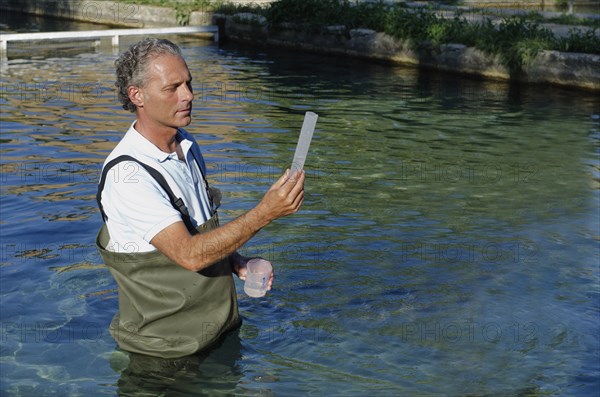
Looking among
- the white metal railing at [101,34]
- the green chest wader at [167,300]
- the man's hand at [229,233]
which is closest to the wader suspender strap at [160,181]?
the green chest wader at [167,300]

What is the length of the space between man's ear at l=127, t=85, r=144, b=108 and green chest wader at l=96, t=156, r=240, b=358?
312 mm

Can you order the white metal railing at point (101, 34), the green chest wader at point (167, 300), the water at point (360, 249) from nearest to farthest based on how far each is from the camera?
1. the green chest wader at point (167, 300)
2. the water at point (360, 249)
3. the white metal railing at point (101, 34)

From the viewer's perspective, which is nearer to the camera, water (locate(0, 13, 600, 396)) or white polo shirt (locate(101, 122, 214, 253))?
white polo shirt (locate(101, 122, 214, 253))

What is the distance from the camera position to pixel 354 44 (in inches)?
823

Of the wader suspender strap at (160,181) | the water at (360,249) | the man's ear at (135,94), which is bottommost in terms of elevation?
the water at (360,249)

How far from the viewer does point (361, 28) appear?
21094 millimetres

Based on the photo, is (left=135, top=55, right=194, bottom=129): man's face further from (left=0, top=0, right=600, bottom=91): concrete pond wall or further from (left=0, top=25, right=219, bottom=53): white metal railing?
(left=0, top=25, right=219, bottom=53): white metal railing

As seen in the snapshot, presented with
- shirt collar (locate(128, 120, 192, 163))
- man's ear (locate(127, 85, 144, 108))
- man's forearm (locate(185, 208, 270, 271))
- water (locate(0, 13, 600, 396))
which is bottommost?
water (locate(0, 13, 600, 396))

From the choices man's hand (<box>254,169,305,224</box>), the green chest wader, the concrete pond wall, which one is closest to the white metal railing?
the concrete pond wall

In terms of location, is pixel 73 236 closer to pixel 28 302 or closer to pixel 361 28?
pixel 28 302

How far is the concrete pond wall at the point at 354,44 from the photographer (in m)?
16.9

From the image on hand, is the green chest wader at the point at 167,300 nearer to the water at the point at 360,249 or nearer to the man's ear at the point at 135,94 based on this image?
the water at the point at 360,249

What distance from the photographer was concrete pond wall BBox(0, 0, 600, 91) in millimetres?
16938

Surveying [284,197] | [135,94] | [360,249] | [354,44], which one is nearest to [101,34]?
[354,44]
